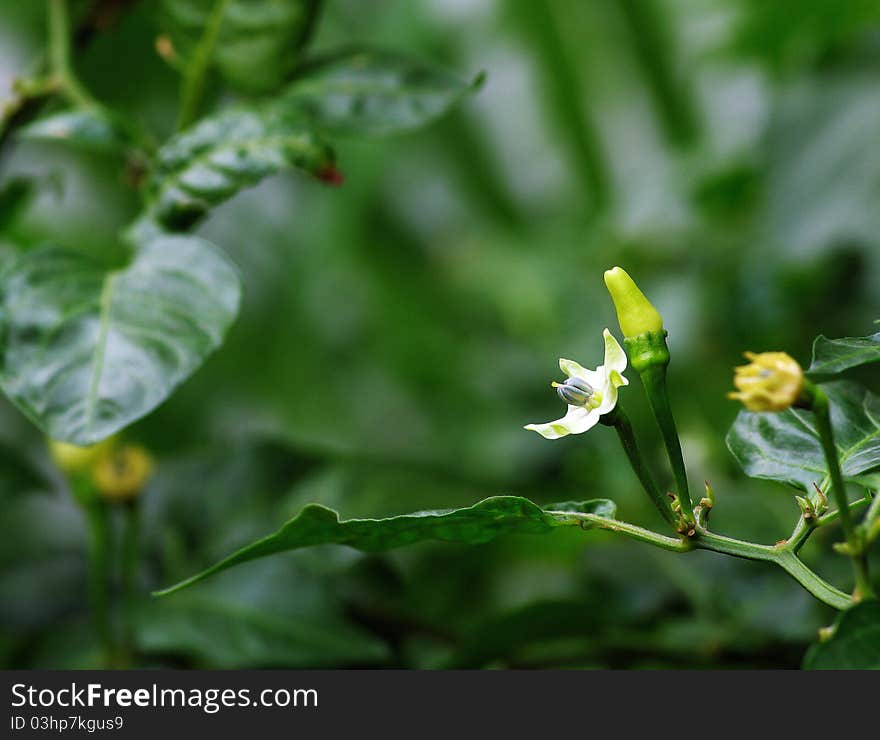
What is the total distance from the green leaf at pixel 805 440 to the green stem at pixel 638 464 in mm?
48

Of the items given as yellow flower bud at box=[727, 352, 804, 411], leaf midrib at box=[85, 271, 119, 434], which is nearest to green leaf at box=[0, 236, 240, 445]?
leaf midrib at box=[85, 271, 119, 434]

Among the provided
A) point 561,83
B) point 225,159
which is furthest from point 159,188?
point 561,83

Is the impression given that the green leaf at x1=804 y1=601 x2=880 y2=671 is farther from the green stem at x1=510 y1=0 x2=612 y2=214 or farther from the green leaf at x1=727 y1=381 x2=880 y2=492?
the green stem at x1=510 y1=0 x2=612 y2=214

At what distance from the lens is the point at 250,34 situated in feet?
1.62

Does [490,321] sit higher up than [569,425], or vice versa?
[569,425]

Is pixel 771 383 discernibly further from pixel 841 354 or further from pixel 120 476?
pixel 120 476

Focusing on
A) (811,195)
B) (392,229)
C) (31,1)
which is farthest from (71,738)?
(392,229)

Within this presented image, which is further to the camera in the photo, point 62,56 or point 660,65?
point 660,65

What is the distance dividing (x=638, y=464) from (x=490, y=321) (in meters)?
0.96

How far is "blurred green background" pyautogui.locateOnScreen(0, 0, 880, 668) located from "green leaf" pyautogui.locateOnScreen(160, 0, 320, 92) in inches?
4.2

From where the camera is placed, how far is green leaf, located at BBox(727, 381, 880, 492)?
0.33 metres

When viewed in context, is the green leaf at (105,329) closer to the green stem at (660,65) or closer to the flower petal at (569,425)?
the flower petal at (569,425)

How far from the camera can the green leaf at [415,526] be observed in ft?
1.00

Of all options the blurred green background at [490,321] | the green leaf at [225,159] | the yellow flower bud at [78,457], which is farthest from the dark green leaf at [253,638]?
the green leaf at [225,159]
